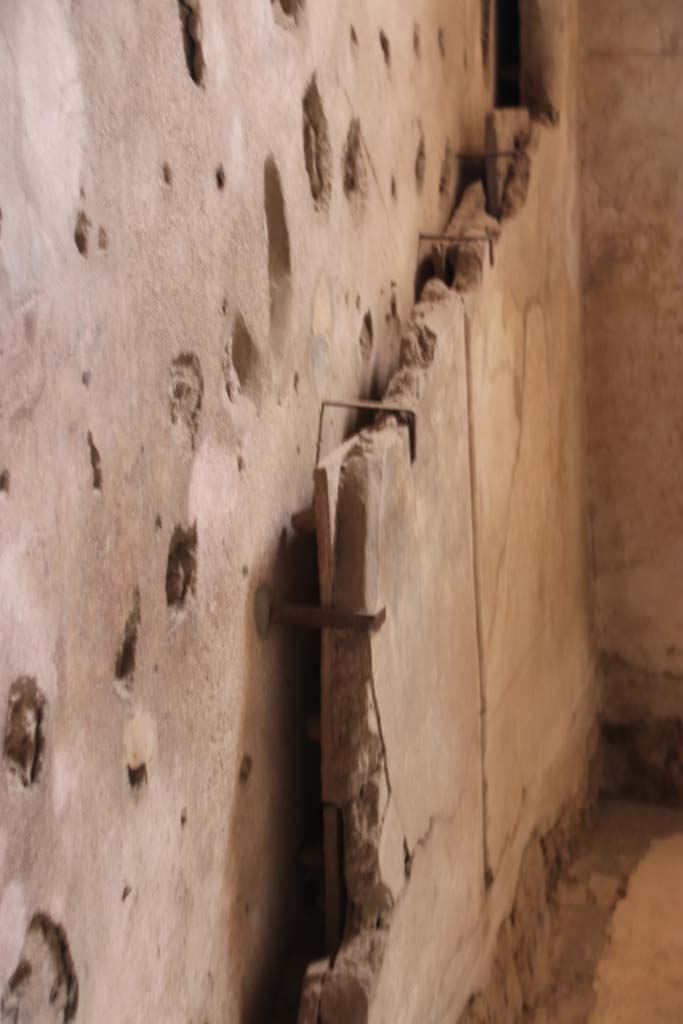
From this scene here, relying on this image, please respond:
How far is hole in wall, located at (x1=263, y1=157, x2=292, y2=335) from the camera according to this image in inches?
70.8

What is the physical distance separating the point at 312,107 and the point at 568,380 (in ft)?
5.56

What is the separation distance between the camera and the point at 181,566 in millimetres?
1535

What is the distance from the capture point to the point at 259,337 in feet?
5.75

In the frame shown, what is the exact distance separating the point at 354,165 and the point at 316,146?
173mm

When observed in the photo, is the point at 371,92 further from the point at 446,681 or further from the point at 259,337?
the point at 446,681

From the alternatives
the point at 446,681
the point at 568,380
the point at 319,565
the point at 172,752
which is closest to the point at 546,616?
the point at 568,380

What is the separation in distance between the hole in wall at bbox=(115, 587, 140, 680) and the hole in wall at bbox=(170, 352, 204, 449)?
0.22 metres

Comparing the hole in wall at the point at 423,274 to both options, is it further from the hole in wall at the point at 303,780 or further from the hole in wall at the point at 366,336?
the hole in wall at the point at 303,780

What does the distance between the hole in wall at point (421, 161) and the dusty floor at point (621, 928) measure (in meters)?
Result: 1.81

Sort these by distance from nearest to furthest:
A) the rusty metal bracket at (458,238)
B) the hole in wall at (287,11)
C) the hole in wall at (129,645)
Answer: the hole in wall at (129,645)
the hole in wall at (287,11)
the rusty metal bracket at (458,238)

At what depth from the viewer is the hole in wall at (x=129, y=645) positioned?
1390mm

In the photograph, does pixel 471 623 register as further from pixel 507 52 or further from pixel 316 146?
pixel 507 52

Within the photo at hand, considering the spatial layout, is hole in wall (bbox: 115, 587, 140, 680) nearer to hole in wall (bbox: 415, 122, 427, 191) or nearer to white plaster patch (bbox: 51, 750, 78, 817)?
white plaster patch (bbox: 51, 750, 78, 817)

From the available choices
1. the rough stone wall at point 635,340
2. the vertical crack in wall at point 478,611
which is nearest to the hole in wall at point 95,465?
the vertical crack in wall at point 478,611
